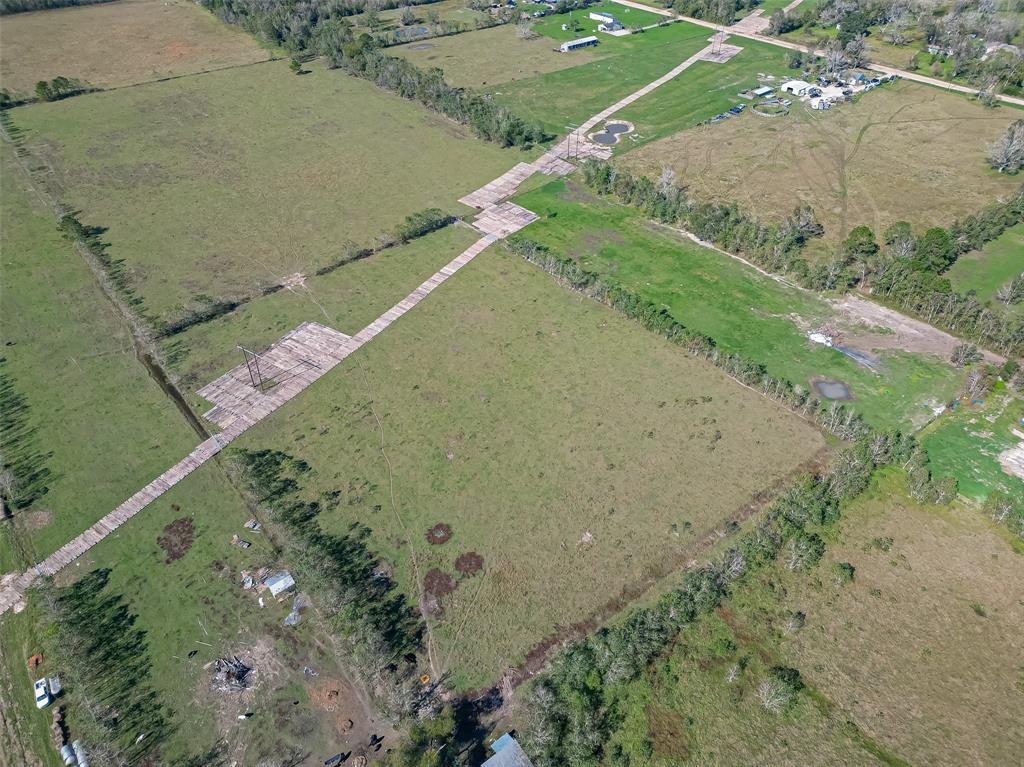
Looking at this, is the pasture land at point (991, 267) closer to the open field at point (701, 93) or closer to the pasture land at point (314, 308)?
the open field at point (701, 93)

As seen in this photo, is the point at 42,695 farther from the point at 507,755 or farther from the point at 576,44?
the point at 576,44

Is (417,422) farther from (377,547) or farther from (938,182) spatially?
(938,182)

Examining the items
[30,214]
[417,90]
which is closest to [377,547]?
[30,214]

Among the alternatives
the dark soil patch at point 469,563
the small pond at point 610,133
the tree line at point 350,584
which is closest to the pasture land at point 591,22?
the small pond at point 610,133

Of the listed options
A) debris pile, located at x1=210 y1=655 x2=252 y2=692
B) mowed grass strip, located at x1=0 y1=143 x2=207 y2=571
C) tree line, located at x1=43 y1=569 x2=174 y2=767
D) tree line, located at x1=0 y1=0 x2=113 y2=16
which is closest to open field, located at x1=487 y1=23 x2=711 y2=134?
mowed grass strip, located at x1=0 y1=143 x2=207 y2=571

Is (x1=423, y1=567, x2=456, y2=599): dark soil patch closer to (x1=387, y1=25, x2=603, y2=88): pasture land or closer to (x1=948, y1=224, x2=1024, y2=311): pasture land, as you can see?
(x1=948, y1=224, x2=1024, y2=311): pasture land

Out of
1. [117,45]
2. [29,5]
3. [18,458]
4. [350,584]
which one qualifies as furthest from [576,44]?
[350,584]
